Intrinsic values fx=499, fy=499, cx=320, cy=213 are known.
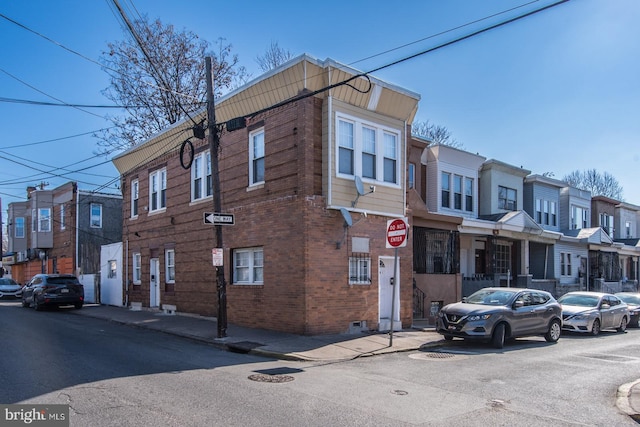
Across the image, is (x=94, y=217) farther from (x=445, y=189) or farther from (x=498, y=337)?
(x=498, y=337)

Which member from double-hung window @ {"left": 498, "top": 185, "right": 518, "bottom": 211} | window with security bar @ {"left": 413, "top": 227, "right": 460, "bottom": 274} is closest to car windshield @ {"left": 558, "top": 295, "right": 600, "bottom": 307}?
window with security bar @ {"left": 413, "top": 227, "right": 460, "bottom": 274}

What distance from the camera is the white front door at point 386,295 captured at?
15289 mm

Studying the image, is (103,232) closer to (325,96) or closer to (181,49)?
(181,49)

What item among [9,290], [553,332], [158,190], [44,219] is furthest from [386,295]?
[9,290]

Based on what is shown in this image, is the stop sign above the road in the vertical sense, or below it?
above

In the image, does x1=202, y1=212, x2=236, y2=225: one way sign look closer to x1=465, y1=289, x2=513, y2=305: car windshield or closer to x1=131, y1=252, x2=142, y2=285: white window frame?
x1=465, y1=289, x2=513, y2=305: car windshield

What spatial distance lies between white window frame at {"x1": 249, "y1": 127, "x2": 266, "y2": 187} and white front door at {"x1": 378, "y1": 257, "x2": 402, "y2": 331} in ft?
15.0

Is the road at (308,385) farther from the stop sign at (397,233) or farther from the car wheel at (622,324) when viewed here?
the car wheel at (622,324)

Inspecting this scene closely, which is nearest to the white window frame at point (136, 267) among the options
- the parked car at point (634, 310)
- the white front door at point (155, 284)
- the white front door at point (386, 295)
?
the white front door at point (155, 284)

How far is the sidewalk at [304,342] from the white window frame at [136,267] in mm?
5999

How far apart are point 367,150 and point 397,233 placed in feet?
12.4

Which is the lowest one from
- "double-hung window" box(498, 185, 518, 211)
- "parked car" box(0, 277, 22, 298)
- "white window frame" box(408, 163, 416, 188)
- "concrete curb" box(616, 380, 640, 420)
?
"parked car" box(0, 277, 22, 298)

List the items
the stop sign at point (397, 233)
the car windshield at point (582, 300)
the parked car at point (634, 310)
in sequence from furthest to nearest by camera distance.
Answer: the parked car at point (634, 310), the car windshield at point (582, 300), the stop sign at point (397, 233)

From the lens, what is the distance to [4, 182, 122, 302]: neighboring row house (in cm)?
3058
